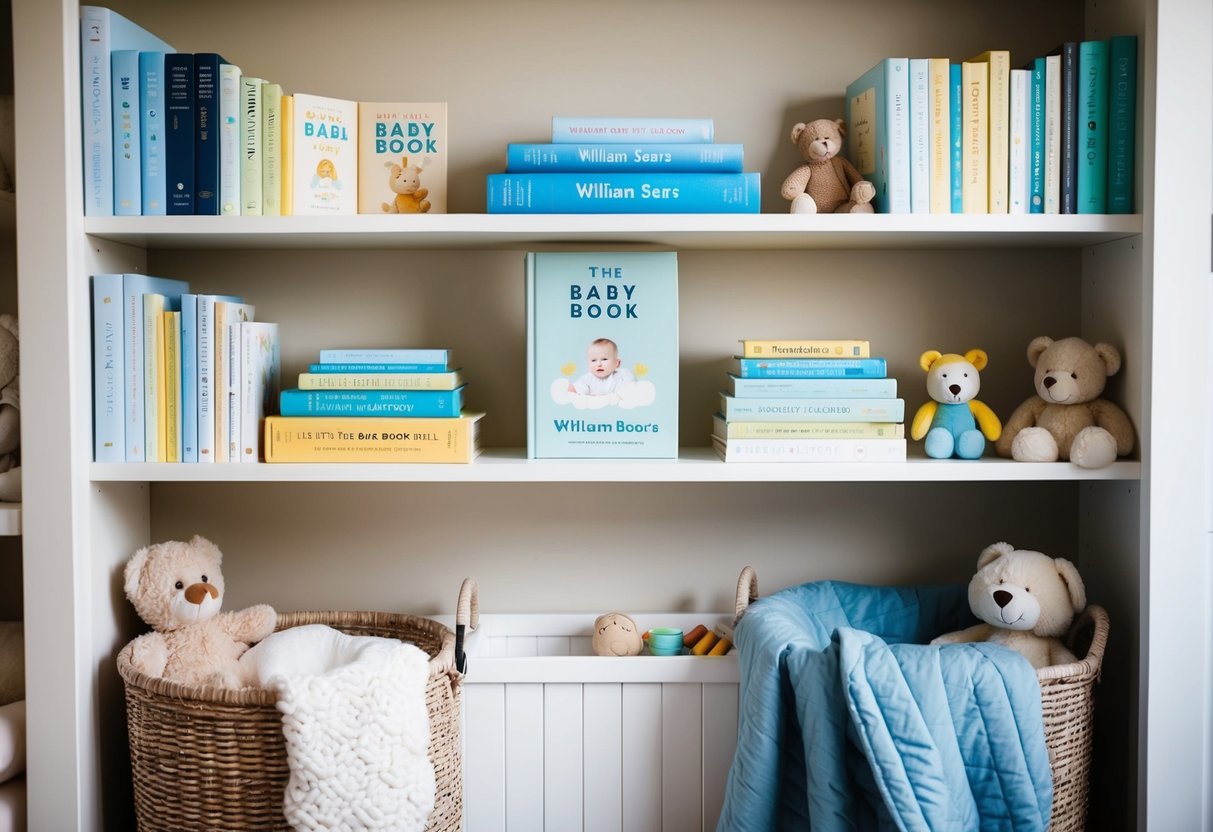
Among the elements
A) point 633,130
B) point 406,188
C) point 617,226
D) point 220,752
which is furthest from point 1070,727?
point 406,188

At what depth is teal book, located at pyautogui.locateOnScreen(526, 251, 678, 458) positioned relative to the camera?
5.14 ft

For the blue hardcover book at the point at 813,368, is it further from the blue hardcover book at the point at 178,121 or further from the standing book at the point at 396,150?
the blue hardcover book at the point at 178,121

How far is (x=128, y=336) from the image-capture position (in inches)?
58.2

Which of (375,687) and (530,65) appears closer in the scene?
(375,687)

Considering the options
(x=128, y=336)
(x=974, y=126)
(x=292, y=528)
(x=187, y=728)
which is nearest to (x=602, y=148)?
(x=974, y=126)

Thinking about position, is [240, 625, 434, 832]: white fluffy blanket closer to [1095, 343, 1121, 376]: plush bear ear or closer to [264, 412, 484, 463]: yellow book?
[264, 412, 484, 463]: yellow book

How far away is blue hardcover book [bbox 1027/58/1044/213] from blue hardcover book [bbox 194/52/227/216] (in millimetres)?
1218

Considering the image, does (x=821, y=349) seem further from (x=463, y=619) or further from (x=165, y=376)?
(x=165, y=376)

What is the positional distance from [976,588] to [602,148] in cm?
89

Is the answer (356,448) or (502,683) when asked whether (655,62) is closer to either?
(356,448)

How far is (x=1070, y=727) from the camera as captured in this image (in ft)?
4.67

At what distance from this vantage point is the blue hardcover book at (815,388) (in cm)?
155

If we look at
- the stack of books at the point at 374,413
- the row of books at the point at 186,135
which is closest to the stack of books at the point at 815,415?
the stack of books at the point at 374,413

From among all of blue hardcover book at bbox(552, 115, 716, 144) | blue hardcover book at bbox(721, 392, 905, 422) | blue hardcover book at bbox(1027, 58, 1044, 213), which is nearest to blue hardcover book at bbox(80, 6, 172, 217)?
blue hardcover book at bbox(552, 115, 716, 144)
